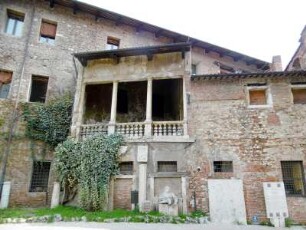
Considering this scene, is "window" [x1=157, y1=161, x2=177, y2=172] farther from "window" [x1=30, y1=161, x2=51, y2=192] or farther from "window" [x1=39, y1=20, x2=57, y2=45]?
"window" [x1=39, y1=20, x2=57, y2=45]

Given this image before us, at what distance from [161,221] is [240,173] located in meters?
3.93

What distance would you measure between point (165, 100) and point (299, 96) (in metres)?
7.37

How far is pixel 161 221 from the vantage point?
8.80m

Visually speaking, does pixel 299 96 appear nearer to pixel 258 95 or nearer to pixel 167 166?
pixel 258 95

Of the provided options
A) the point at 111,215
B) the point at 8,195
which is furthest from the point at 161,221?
the point at 8,195

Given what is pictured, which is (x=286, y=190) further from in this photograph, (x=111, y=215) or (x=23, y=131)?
(x=23, y=131)

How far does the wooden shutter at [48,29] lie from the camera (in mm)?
14317

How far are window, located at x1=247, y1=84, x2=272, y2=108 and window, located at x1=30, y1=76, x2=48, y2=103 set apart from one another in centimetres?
1081

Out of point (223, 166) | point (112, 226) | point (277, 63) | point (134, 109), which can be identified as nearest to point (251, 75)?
point (223, 166)

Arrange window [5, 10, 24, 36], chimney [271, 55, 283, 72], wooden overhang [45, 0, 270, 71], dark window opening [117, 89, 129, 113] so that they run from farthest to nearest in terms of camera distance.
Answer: chimney [271, 55, 283, 72] < wooden overhang [45, 0, 270, 71] < dark window opening [117, 89, 129, 113] < window [5, 10, 24, 36]

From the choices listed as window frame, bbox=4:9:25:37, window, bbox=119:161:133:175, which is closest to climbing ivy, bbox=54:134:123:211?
window, bbox=119:161:133:175

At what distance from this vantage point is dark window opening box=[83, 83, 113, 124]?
13633 millimetres

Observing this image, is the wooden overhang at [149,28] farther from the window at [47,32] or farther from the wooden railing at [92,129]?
the wooden railing at [92,129]

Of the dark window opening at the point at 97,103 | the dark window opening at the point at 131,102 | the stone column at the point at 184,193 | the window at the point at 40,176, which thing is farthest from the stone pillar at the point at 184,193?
the window at the point at 40,176
